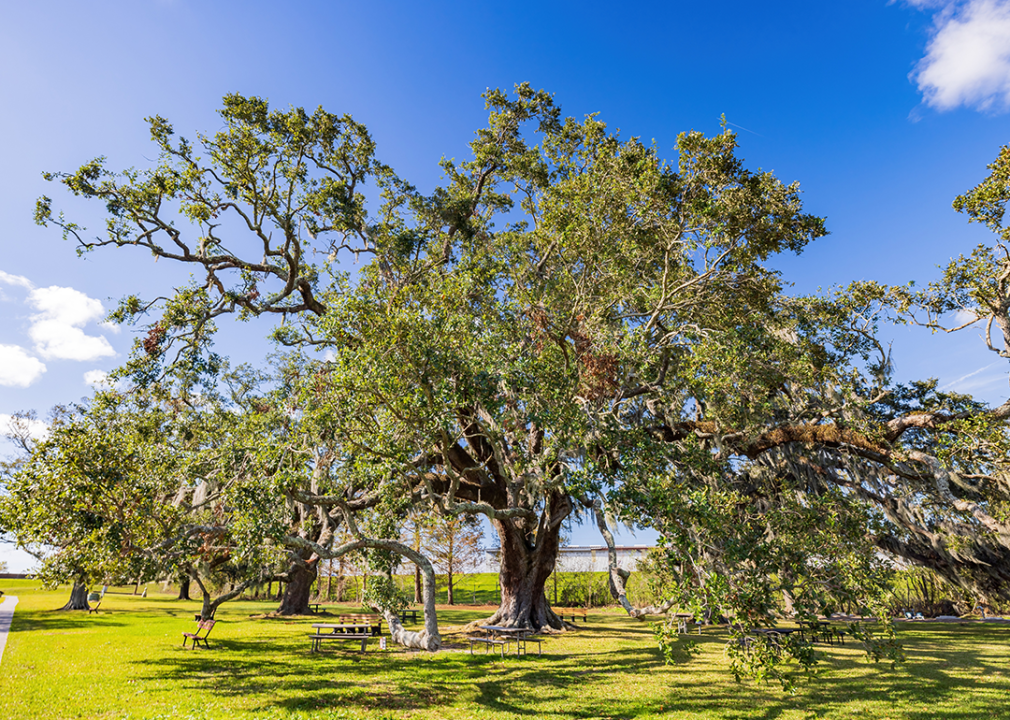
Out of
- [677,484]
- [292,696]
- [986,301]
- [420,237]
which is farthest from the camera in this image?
[420,237]

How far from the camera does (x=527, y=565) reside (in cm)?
1720

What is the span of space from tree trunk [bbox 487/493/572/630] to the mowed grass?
200cm

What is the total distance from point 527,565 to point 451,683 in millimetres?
7704

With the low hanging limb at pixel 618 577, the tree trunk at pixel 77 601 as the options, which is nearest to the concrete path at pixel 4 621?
the tree trunk at pixel 77 601

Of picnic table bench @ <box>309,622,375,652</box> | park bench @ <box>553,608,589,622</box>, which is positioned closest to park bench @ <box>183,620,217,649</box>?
picnic table bench @ <box>309,622,375,652</box>

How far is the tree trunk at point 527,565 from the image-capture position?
16.8 meters

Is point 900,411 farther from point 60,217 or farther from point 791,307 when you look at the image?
point 60,217

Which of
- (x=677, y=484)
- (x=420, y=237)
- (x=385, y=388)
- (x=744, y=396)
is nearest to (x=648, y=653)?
(x=677, y=484)

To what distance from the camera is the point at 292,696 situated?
8398mm

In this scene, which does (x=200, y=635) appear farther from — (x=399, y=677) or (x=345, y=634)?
(x=399, y=677)

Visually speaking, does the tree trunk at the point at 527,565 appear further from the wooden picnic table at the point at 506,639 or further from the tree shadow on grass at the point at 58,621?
the tree shadow on grass at the point at 58,621

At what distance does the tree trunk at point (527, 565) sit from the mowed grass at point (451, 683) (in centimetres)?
200

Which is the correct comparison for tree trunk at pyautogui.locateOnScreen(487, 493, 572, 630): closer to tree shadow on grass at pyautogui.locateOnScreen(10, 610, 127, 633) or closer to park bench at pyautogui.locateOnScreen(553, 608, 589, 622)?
park bench at pyautogui.locateOnScreen(553, 608, 589, 622)

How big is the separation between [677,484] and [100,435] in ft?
37.2
